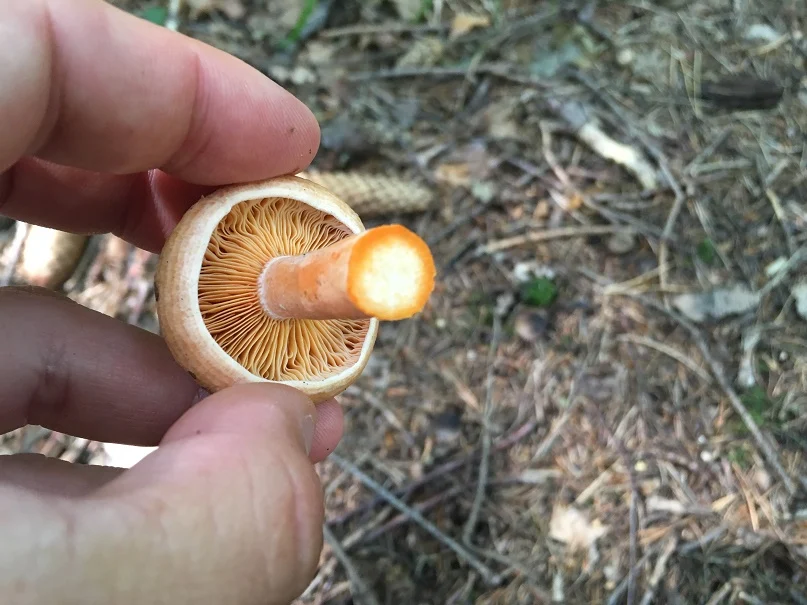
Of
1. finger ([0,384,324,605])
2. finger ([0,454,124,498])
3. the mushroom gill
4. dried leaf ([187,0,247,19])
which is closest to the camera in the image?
finger ([0,384,324,605])

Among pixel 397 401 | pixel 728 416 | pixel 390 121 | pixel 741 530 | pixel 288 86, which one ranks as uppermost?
pixel 288 86

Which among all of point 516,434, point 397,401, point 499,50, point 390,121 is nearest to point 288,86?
point 390,121

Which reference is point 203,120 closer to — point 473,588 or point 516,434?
point 516,434

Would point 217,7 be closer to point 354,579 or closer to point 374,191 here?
point 374,191

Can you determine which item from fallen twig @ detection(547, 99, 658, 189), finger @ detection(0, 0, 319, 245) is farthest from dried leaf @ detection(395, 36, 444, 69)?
finger @ detection(0, 0, 319, 245)

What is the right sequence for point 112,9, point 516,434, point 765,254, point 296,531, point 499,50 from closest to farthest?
point 296,531
point 112,9
point 516,434
point 765,254
point 499,50

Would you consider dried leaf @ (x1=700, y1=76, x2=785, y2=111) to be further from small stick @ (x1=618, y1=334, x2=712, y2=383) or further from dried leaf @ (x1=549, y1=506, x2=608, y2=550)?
dried leaf @ (x1=549, y1=506, x2=608, y2=550)

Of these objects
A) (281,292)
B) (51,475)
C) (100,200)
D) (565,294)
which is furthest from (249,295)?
(565,294)
